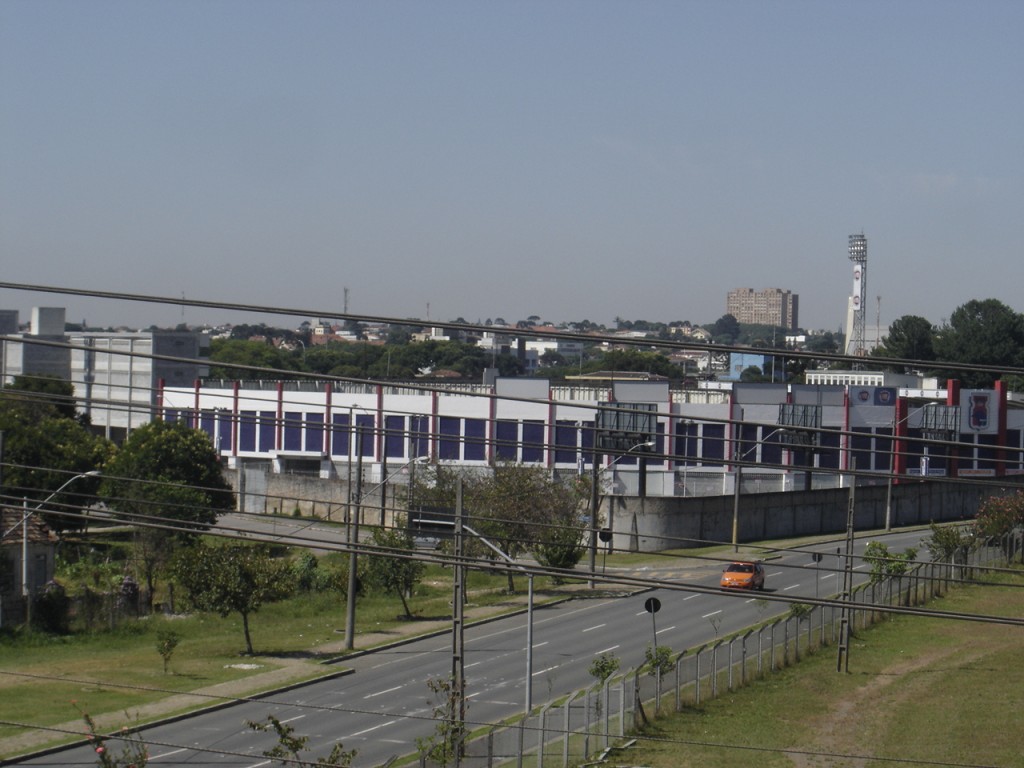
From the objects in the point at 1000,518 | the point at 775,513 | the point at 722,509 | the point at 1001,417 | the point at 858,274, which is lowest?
the point at 775,513

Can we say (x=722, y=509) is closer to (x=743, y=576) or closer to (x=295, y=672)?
(x=743, y=576)

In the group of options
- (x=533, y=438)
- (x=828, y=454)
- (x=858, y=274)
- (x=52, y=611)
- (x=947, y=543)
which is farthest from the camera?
(x=858, y=274)

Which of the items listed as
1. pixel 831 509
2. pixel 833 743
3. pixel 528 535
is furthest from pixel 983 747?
pixel 831 509

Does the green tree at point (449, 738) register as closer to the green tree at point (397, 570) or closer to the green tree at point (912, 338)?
the green tree at point (397, 570)

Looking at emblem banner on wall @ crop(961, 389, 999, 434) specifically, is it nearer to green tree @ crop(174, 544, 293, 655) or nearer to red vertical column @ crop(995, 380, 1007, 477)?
red vertical column @ crop(995, 380, 1007, 477)

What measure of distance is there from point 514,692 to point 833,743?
5.32m

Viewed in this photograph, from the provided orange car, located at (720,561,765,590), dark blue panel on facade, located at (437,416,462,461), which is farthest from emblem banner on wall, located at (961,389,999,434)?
orange car, located at (720,561,765,590)

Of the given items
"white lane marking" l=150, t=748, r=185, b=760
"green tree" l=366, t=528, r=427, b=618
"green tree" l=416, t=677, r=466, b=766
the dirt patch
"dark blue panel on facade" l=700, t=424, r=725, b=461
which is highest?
"dark blue panel on facade" l=700, t=424, r=725, b=461

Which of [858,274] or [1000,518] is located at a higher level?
[858,274]

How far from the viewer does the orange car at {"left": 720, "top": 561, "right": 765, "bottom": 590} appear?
94.1ft

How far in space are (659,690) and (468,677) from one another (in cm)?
434

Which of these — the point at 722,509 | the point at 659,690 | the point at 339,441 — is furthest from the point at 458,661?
the point at 339,441

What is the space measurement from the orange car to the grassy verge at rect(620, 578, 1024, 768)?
10.0 ft

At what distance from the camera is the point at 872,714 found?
65.7ft
